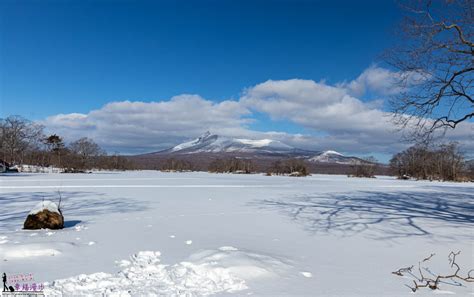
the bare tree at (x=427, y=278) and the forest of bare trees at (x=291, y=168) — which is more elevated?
the forest of bare trees at (x=291, y=168)

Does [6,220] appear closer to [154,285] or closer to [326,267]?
[154,285]

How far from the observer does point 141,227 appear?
26.6 feet

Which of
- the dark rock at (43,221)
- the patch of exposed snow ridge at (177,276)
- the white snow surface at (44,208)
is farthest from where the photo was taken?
the white snow surface at (44,208)

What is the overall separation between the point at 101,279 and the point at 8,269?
150 centimetres

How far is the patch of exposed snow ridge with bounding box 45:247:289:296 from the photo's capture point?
155 inches

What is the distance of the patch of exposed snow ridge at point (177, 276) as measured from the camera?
12.9 feet

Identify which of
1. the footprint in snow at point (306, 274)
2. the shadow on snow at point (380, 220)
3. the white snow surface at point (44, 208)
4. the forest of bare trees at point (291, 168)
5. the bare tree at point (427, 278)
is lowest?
the footprint in snow at point (306, 274)

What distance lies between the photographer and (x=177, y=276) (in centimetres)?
449

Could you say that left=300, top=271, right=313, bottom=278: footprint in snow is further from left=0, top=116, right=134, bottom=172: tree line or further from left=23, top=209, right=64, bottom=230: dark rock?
left=0, top=116, right=134, bottom=172: tree line

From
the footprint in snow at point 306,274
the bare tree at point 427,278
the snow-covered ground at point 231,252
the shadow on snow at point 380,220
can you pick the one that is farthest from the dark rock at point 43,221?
the bare tree at point 427,278

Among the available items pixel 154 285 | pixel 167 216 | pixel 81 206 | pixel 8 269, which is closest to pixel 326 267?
pixel 154 285

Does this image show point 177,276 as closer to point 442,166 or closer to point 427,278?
point 427,278

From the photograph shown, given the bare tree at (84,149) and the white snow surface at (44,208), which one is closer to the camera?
the white snow surface at (44,208)

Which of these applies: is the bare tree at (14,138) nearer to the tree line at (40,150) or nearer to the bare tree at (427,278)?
the tree line at (40,150)
